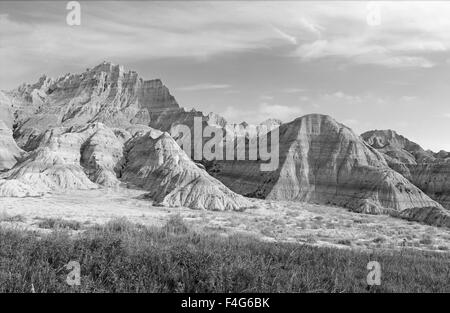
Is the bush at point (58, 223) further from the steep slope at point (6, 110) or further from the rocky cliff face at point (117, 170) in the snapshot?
the steep slope at point (6, 110)

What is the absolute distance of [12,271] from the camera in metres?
8.78

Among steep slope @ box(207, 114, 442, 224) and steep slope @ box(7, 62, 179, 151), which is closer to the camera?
steep slope @ box(207, 114, 442, 224)

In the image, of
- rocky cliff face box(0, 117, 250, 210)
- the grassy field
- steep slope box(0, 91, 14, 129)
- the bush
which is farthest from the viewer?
steep slope box(0, 91, 14, 129)

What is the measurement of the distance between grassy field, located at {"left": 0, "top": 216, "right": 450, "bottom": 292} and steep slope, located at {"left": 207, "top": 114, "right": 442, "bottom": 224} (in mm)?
30860

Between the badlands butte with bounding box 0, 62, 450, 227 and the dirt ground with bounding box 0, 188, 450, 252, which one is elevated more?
the badlands butte with bounding box 0, 62, 450, 227

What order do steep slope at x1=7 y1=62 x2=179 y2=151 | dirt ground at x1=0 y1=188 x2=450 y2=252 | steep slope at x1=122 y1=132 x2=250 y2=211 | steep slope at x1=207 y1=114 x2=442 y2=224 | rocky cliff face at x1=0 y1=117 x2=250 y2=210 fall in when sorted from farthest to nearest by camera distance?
1. steep slope at x1=7 y1=62 x2=179 y2=151
2. steep slope at x1=207 y1=114 x2=442 y2=224
3. rocky cliff face at x1=0 y1=117 x2=250 y2=210
4. steep slope at x1=122 y1=132 x2=250 y2=211
5. dirt ground at x1=0 y1=188 x2=450 y2=252

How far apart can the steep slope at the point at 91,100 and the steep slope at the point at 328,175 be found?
66.0 metres

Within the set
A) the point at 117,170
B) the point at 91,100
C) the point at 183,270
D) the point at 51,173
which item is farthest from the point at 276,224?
the point at 91,100

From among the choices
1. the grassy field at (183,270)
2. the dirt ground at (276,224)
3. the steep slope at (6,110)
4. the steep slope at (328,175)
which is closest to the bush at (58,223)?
the dirt ground at (276,224)

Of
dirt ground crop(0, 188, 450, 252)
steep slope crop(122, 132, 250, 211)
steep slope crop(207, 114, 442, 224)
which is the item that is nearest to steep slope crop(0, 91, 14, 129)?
steep slope crop(122, 132, 250, 211)

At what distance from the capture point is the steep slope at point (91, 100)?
118 m

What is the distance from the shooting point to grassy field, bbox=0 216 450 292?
851cm

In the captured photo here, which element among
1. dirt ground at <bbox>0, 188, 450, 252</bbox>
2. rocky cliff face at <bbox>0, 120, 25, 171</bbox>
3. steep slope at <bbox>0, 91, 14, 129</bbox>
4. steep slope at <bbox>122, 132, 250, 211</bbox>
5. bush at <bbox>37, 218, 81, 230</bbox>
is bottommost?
dirt ground at <bbox>0, 188, 450, 252</bbox>

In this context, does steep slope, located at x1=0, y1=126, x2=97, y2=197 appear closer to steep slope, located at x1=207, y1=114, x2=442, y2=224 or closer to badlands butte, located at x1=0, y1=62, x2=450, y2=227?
badlands butte, located at x1=0, y1=62, x2=450, y2=227
